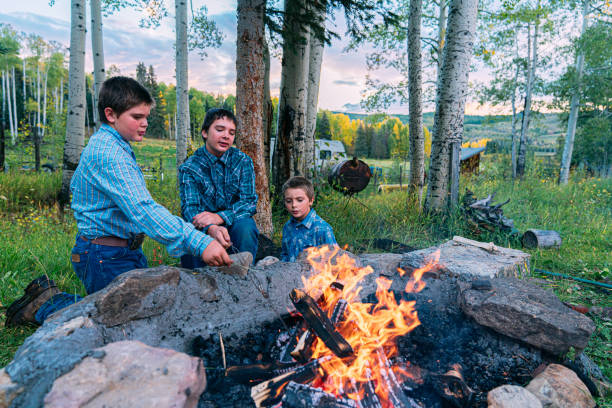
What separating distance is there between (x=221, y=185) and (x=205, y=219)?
21.8 inches

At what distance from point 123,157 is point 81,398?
53.2 inches

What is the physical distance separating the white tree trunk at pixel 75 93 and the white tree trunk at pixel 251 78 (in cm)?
497

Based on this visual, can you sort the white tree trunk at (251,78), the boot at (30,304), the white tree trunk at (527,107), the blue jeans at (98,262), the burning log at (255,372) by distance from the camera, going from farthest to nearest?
the white tree trunk at (527,107) → the white tree trunk at (251,78) → the boot at (30,304) → the blue jeans at (98,262) → the burning log at (255,372)

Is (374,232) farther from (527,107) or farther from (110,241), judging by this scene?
(527,107)

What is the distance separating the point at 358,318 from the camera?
86.1 inches

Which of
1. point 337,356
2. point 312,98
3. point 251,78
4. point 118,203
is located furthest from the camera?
point 312,98

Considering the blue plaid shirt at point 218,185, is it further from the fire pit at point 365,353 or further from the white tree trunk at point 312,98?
the white tree trunk at point 312,98

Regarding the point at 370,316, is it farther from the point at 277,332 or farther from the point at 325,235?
the point at 325,235

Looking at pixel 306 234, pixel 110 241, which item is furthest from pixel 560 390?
pixel 110 241

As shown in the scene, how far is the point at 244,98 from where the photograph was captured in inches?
161

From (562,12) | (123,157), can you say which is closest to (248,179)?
(123,157)

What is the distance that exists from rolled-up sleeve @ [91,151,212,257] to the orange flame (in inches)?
36.8

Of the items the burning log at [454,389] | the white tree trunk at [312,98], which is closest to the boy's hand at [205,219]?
the burning log at [454,389]

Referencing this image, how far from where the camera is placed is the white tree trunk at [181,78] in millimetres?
9008
